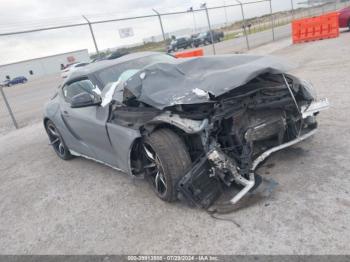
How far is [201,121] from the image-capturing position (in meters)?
3.10

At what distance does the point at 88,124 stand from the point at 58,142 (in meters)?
1.80

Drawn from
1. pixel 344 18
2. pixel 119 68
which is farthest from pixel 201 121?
pixel 344 18

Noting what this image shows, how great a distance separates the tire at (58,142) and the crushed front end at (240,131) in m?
2.86

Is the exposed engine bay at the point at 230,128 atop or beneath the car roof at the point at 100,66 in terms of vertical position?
beneath

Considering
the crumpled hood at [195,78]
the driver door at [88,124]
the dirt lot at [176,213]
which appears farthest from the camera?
the driver door at [88,124]

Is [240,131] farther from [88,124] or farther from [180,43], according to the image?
[180,43]

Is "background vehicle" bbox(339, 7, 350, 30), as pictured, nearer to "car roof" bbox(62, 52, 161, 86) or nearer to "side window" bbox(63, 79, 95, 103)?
"car roof" bbox(62, 52, 161, 86)

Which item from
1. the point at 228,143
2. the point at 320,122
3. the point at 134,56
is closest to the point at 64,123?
the point at 134,56

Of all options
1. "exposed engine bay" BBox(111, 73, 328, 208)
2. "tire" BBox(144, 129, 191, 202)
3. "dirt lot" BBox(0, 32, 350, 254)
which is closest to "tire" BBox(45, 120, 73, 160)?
"dirt lot" BBox(0, 32, 350, 254)

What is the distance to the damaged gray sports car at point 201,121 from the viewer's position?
10.1 ft

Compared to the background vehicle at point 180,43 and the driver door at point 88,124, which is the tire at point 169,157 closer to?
the driver door at point 88,124

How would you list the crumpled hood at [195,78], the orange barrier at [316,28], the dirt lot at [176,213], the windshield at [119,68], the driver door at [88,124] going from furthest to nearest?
the orange barrier at [316,28] < the windshield at [119,68] < the driver door at [88,124] < the crumpled hood at [195,78] < the dirt lot at [176,213]

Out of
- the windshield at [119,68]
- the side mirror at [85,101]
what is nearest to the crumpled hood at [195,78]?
the side mirror at [85,101]

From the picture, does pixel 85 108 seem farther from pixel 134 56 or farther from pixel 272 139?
pixel 272 139
